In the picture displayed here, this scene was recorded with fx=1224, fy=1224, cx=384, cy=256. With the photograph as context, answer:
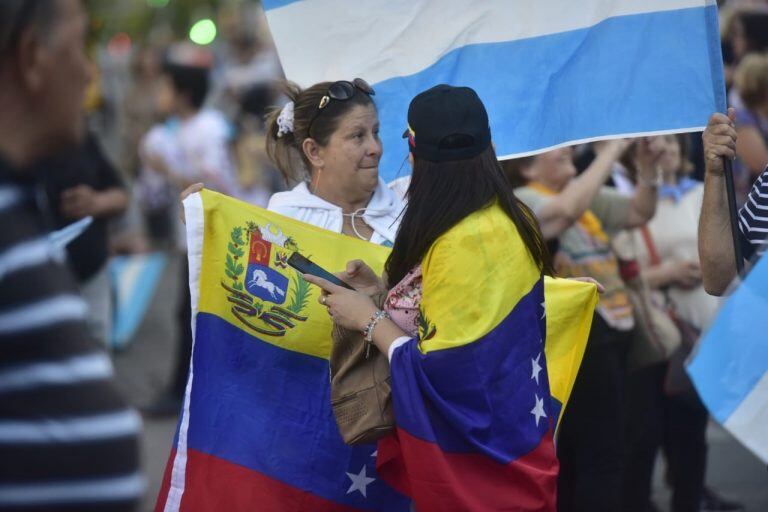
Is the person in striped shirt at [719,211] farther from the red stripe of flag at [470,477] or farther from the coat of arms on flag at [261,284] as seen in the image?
the coat of arms on flag at [261,284]

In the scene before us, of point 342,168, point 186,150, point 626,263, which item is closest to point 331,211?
point 342,168

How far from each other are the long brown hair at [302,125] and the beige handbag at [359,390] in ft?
3.27

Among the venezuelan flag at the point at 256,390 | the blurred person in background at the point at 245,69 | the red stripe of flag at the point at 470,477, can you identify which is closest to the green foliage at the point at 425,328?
the red stripe of flag at the point at 470,477

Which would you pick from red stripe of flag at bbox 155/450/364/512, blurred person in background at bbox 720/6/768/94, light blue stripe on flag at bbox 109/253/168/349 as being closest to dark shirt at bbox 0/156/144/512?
red stripe of flag at bbox 155/450/364/512

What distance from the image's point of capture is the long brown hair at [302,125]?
4.17 metres

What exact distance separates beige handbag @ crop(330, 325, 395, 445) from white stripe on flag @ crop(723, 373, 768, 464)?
965 mm

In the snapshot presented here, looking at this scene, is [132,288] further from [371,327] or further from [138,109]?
[371,327]

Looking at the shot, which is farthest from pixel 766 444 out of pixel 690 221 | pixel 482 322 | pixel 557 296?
pixel 690 221

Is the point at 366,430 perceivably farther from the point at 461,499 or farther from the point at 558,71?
the point at 558,71

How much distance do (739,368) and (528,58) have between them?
1.87 meters

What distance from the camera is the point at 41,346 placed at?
194cm

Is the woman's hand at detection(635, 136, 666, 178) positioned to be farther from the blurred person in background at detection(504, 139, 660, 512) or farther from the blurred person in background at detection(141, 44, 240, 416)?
the blurred person in background at detection(141, 44, 240, 416)

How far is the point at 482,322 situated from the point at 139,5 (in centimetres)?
2257

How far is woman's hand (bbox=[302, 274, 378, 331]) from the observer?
3.34 m
